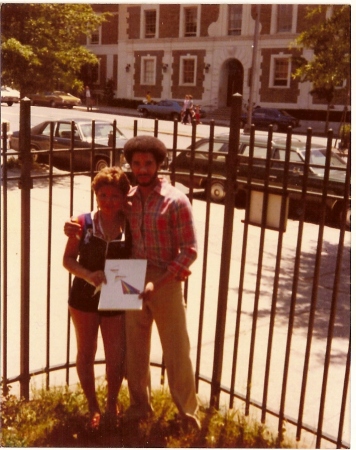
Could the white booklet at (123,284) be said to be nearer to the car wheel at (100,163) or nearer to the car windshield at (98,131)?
the car wheel at (100,163)

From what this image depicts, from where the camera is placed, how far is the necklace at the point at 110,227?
3301 mm

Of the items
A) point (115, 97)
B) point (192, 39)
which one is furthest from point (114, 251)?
point (115, 97)

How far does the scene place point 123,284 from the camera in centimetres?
314

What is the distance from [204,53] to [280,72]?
576 centimetres

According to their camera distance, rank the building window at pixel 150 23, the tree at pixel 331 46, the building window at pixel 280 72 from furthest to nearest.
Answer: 1. the building window at pixel 150 23
2. the building window at pixel 280 72
3. the tree at pixel 331 46

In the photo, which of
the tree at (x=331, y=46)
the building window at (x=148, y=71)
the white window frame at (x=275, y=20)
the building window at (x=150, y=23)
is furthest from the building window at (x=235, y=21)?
the tree at (x=331, y=46)

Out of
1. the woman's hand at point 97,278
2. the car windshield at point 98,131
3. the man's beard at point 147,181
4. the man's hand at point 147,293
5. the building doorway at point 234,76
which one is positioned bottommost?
the man's hand at point 147,293

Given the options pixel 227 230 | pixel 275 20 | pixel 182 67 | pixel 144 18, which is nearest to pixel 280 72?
pixel 275 20

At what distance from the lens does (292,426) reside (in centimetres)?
394

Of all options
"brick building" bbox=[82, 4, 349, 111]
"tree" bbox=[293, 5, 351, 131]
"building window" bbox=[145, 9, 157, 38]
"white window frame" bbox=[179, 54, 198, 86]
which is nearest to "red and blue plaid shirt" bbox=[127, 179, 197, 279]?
"tree" bbox=[293, 5, 351, 131]

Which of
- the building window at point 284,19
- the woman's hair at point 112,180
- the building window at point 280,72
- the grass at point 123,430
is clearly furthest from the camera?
the building window at point 280,72

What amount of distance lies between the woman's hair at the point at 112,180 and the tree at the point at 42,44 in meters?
9.87

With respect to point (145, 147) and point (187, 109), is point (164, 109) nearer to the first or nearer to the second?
point (187, 109)

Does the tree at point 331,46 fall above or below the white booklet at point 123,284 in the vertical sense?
above
